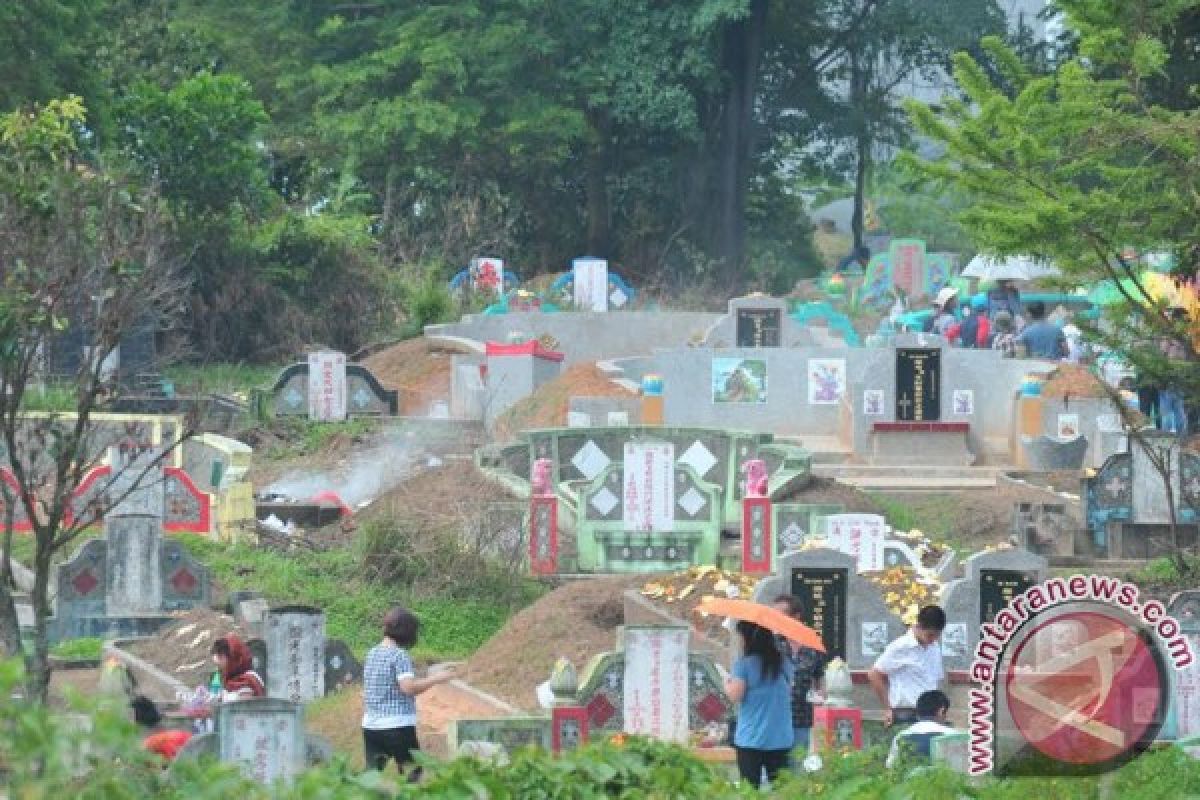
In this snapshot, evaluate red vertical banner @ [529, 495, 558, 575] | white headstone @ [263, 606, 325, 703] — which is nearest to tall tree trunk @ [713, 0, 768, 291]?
red vertical banner @ [529, 495, 558, 575]

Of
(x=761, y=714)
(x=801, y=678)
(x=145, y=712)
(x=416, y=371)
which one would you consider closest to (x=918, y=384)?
(x=416, y=371)

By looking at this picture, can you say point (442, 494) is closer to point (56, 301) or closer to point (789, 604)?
point (56, 301)

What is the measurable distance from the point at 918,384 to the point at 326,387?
23.0ft

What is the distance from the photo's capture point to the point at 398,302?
4509 centimetres

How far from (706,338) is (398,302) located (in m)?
8.01

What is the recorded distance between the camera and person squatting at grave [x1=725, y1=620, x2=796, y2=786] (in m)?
16.5

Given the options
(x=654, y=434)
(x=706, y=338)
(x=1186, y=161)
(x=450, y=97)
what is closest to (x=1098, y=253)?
(x=1186, y=161)

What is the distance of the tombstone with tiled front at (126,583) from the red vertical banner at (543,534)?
3.60 meters

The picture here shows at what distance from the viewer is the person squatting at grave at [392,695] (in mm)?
17297

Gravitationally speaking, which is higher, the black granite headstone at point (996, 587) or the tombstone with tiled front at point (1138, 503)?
the tombstone with tiled front at point (1138, 503)

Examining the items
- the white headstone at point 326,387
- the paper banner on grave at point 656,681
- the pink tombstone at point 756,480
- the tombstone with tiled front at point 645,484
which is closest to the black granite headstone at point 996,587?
the paper banner on grave at point 656,681

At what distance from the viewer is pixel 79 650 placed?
980 inches

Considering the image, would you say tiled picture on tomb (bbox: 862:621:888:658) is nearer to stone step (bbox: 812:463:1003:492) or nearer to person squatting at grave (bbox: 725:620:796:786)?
person squatting at grave (bbox: 725:620:796:786)

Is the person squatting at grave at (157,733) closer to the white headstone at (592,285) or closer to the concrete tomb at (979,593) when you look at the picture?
the concrete tomb at (979,593)
